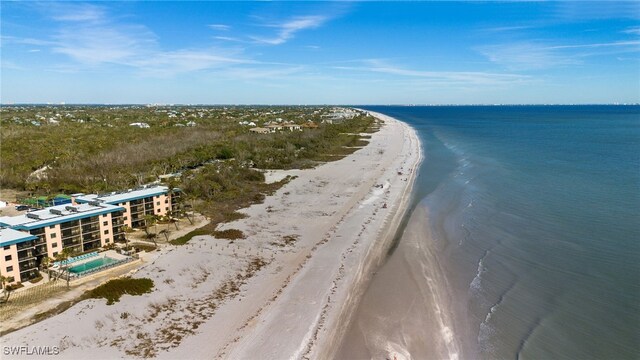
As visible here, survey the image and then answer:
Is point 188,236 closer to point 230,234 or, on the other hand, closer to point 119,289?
point 230,234

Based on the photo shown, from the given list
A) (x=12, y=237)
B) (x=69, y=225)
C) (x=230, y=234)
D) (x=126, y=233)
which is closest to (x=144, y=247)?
(x=126, y=233)

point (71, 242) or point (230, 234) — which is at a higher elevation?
point (71, 242)

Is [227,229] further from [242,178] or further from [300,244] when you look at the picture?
[242,178]

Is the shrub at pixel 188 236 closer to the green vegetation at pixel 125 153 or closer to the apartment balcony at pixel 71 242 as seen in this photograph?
the apartment balcony at pixel 71 242

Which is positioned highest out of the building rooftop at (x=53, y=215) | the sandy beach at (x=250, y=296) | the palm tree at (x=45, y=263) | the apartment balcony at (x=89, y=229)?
the building rooftop at (x=53, y=215)

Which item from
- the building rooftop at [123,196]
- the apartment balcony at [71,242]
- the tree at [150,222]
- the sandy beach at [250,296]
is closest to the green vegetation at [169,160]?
the tree at [150,222]

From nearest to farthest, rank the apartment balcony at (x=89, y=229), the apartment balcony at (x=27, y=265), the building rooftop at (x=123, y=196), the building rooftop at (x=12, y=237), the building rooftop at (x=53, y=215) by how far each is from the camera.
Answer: the building rooftop at (x=12, y=237)
the apartment balcony at (x=27, y=265)
the building rooftop at (x=53, y=215)
the apartment balcony at (x=89, y=229)
the building rooftop at (x=123, y=196)

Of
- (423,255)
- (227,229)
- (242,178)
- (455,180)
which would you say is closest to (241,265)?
(227,229)

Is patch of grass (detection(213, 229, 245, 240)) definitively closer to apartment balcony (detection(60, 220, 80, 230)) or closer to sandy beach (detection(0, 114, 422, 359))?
sandy beach (detection(0, 114, 422, 359))
